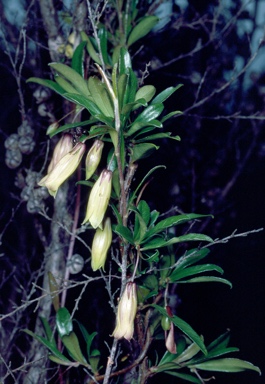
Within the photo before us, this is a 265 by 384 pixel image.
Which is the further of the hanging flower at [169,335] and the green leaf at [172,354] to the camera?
the green leaf at [172,354]

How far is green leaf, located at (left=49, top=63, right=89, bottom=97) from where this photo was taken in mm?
799

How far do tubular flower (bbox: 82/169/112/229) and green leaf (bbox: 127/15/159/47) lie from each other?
0.53 m

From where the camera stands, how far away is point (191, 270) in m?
0.79

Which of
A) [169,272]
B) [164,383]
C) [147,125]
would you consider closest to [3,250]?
[164,383]

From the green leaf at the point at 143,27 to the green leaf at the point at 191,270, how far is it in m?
0.59

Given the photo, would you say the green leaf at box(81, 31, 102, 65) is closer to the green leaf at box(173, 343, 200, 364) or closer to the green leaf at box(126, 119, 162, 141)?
the green leaf at box(126, 119, 162, 141)

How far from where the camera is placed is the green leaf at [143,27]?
1.08m

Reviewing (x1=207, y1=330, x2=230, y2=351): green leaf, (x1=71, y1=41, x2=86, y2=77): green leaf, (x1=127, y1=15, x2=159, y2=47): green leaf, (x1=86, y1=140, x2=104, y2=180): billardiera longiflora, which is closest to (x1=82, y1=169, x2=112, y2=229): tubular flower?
(x1=86, y1=140, x2=104, y2=180): billardiera longiflora

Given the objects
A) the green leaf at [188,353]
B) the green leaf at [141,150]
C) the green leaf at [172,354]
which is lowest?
the green leaf at [188,353]

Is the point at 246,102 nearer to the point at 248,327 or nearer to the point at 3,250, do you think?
the point at 248,327

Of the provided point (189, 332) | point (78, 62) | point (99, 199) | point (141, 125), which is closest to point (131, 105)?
point (141, 125)

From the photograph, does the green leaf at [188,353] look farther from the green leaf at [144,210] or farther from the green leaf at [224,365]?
the green leaf at [144,210]

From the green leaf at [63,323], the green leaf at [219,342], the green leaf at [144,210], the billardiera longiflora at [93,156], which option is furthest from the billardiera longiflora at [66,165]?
the green leaf at [219,342]

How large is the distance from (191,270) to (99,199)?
216 millimetres
